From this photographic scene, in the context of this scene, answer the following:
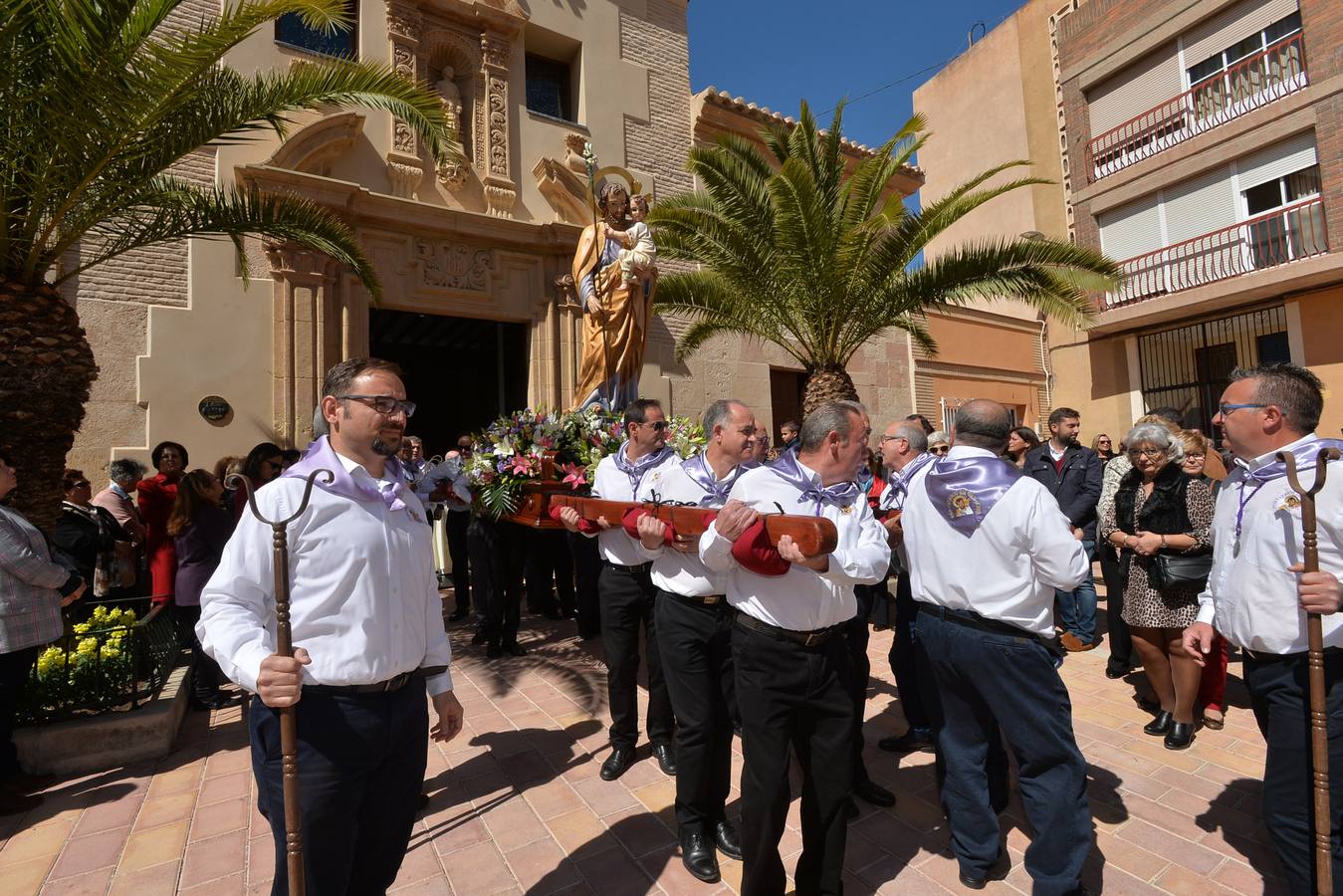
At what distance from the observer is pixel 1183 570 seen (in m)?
4.05

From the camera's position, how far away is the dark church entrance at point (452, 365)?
11961 millimetres

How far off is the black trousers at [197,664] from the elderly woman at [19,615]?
1.17m

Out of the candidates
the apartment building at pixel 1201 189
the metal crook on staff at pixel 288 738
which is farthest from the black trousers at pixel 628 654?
the apartment building at pixel 1201 189

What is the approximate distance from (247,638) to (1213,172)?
19.2 meters

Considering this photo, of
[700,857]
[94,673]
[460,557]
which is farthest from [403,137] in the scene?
[700,857]

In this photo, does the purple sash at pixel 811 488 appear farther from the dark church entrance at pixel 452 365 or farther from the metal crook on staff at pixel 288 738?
the dark church entrance at pixel 452 365

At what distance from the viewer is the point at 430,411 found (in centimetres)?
1628

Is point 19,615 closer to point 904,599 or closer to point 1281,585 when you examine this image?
point 904,599

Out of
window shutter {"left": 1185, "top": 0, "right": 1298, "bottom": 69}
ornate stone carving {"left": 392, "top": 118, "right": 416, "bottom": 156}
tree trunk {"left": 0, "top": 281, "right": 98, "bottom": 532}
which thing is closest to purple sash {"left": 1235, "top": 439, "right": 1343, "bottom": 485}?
tree trunk {"left": 0, "top": 281, "right": 98, "bottom": 532}

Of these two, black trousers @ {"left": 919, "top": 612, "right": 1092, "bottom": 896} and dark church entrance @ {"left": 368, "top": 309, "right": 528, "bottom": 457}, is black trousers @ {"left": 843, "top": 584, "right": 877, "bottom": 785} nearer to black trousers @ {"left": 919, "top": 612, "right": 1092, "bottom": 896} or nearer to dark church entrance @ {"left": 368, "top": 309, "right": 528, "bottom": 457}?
black trousers @ {"left": 919, "top": 612, "right": 1092, "bottom": 896}

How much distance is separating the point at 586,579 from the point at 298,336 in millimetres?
5757

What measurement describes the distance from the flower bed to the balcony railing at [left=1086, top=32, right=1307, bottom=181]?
19.9 m

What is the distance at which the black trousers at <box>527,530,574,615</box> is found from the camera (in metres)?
7.59

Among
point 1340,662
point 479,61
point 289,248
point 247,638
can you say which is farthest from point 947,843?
point 479,61
